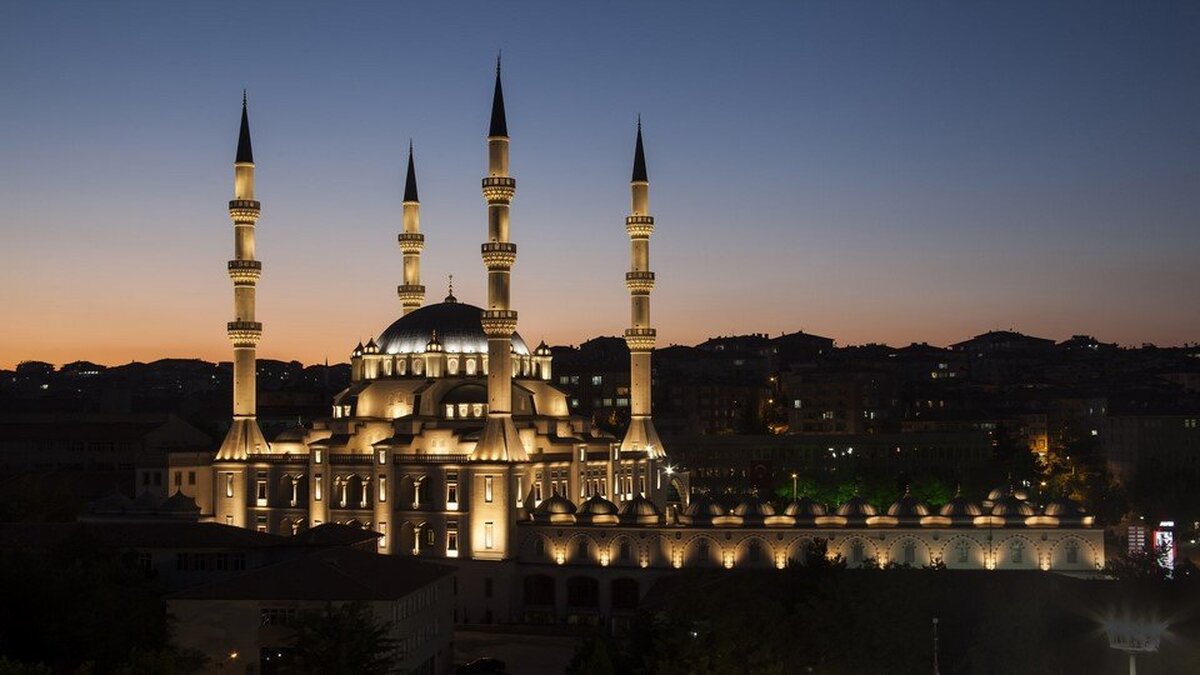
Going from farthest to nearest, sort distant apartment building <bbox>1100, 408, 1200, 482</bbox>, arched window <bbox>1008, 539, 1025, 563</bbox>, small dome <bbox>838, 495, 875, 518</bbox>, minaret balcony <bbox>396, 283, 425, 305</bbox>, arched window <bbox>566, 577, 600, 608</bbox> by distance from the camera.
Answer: distant apartment building <bbox>1100, 408, 1200, 482</bbox>
minaret balcony <bbox>396, 283, 425, 305</bbox>
arched window <bbox>566, 577, 600, 608</bbox>
small dome <bbox>838, 495, 875, 518</bbox>
arched window <bbox>1008, 539, 1025, 563</bbox>

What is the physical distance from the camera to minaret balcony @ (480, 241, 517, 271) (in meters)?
59.0

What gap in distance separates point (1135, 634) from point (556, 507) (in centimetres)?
2208

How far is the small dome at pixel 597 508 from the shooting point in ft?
184

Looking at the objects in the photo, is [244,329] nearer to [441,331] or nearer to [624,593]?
[441,331]

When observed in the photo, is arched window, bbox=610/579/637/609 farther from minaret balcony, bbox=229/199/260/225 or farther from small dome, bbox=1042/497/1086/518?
minaret balcony, bbox=229/199/260/225

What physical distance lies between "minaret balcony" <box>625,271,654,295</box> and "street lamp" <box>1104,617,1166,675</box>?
28874 mm

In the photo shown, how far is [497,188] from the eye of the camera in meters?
59.3

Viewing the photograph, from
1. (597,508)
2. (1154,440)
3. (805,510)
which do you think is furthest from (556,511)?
(1154,440)

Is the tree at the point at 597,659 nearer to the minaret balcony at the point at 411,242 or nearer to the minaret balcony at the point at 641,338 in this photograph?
the minaret balcony at the point at 641,338

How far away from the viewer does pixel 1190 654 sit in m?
40.8

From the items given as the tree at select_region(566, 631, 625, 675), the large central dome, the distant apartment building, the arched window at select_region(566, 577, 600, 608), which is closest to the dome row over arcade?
the arched window at select_region(566, 577, 600, 608)

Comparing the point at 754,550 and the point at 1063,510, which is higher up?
the point at 1063,510

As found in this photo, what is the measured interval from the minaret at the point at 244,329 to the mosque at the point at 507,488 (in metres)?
0.08

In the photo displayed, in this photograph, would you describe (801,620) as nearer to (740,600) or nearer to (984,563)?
(740,600)
